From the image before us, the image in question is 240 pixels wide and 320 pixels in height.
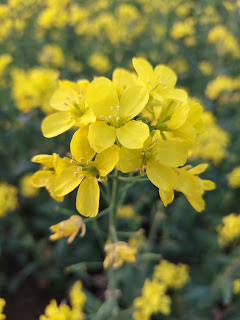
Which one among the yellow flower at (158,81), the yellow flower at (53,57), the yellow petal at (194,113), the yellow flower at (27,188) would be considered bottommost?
the yellow flower at (27,188)

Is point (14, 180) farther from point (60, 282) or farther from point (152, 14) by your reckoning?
point (152, 14)

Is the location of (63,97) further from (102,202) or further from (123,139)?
(102,202)

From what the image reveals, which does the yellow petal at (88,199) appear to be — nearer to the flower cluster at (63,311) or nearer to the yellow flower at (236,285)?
the flower cluster at (63,311)

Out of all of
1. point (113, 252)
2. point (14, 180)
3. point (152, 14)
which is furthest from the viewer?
point (152, 14)

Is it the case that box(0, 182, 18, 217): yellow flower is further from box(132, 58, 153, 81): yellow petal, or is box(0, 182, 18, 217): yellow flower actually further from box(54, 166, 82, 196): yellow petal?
box(132, 58, 153, 81): yellow petal

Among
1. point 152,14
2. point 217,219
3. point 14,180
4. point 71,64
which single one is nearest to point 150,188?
point 217,219

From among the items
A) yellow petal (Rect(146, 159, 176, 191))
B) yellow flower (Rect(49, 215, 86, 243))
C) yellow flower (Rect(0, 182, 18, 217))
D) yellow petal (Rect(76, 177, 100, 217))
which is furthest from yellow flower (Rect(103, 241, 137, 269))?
yellow flower (Rect(0, 182, 18, 217))

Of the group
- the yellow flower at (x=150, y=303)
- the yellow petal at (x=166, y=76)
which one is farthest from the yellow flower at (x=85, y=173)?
the yellow flower at (x=150, y=303)
